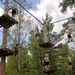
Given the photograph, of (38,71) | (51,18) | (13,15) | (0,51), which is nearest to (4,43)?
(0,51)

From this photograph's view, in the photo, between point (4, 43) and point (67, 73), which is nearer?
point (4, 43)

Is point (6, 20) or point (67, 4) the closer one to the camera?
point (6, 20)

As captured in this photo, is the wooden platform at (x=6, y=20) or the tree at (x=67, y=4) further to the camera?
the tree at (x=67, y=4)

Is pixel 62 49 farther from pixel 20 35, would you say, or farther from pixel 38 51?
pixel 20 35

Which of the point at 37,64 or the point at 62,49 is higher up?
the point at 62,49

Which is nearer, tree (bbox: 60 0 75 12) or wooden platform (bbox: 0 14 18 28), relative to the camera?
wooden platform (bbox: 0 14 18 28)

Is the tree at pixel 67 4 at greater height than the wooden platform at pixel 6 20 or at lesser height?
greater

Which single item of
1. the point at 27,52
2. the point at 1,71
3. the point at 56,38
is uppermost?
the point at 56,38

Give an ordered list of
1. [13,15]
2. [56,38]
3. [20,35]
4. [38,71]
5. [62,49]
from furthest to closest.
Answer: [56,38] < [62,49] < [38,71] < [20,35] < [13,15]

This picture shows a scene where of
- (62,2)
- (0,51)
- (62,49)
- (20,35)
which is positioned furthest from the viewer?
(62,49)

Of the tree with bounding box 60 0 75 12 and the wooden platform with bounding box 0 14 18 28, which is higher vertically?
the tree with bounding box 60 0 75 12

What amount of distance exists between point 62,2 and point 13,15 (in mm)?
8706

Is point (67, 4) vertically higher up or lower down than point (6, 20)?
higher up

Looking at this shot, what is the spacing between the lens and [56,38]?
29.0m
